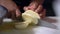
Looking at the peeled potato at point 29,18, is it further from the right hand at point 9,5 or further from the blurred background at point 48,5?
the blurred background at point 48,5

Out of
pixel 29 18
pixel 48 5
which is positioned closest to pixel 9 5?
pixel 29 18

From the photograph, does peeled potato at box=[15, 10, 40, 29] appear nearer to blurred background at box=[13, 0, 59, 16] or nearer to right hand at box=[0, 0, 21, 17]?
right hand at box=[0, 0, 21, 17]

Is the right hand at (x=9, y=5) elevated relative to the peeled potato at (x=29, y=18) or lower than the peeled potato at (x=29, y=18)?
elevated

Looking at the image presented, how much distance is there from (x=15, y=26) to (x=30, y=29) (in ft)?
0.17

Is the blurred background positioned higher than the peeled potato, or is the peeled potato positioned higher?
the blurred background

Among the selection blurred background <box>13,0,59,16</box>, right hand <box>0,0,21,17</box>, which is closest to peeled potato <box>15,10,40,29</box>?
right hand <box>0,0,21,17</box>

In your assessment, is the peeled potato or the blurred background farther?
the blurred background

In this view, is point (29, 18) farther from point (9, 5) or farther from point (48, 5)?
point (48, 5)

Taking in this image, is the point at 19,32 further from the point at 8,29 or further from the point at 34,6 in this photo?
the point at 34,6

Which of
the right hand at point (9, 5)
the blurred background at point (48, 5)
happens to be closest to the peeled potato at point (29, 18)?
the right hand at point (9, 5)

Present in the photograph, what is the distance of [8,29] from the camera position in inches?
16.1

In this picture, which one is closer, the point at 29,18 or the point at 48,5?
the point at 29,18

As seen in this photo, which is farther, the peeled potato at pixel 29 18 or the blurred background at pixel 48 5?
the blurred background at pixel 48 5

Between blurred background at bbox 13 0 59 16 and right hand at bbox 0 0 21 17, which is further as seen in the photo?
blurred background at bbox 13 0 59 16
